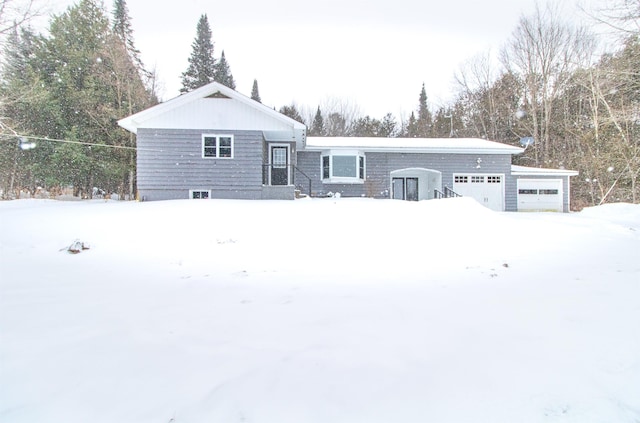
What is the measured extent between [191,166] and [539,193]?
17.6 meters

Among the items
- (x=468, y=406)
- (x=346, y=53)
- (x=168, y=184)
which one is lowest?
(x=468, y=406)

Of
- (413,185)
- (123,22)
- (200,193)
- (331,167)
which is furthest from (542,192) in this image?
(123,22)

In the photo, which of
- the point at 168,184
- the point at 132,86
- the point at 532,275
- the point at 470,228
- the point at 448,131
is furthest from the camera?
the point at 448,131

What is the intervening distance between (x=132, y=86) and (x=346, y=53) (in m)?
20.0

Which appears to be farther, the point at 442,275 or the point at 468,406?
the point at 442,275

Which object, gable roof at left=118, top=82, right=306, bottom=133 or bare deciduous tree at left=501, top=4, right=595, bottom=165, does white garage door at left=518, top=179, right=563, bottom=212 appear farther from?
gable roof at left=118, top=82, right=306, bottom=133

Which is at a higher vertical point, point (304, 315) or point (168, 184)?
point (168, 184)

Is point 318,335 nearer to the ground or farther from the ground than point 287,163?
nearer to the ground

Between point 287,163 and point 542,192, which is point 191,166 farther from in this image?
point 542,192

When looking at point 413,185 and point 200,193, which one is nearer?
point 200,193

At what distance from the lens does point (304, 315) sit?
282cm

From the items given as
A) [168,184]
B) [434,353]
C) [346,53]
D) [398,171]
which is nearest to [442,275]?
[434,353]

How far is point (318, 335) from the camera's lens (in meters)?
2.43

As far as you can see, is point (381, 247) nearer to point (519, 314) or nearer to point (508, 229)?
point (519, 314)
